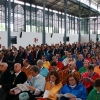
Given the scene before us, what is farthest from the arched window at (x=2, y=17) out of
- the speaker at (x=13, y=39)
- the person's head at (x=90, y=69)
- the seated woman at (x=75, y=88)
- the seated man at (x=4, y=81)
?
the seated woman at (x=75, y=88)

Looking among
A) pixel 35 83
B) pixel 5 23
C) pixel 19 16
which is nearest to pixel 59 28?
pixel 19 16

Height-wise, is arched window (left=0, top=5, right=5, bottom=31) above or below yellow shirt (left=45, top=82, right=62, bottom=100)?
above

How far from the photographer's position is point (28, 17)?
24.0m

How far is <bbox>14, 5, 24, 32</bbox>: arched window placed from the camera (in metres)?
21.5

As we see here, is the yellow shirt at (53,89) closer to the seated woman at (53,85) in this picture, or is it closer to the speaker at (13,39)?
the seated woman at (53,85)

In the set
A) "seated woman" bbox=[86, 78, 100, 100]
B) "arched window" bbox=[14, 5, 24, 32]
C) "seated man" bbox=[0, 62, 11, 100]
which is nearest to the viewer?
"seated woman" bbox=[86, 78, 100, 100]

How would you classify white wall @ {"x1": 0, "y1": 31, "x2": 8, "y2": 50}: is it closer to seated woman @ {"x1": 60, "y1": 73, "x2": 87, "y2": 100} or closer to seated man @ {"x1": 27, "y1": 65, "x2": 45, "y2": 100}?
seated man @ {"x1": 27, "y1": 65, "x2": 45, "y2": 100}

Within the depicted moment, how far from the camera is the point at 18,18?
2192 cm

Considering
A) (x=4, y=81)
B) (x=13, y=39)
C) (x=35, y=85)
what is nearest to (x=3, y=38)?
(x=13, y=39)

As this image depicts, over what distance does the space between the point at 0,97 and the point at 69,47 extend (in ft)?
40.3

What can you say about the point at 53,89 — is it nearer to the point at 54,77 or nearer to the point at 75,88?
the point at 54,77

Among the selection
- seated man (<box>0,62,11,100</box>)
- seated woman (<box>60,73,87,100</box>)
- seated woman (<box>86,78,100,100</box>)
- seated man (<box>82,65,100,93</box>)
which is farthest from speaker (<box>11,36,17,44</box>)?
seated woman (<box>86,78,100,100</box>)

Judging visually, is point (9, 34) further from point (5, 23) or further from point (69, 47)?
point (69, 47)

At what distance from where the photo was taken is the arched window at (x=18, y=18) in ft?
70.5
